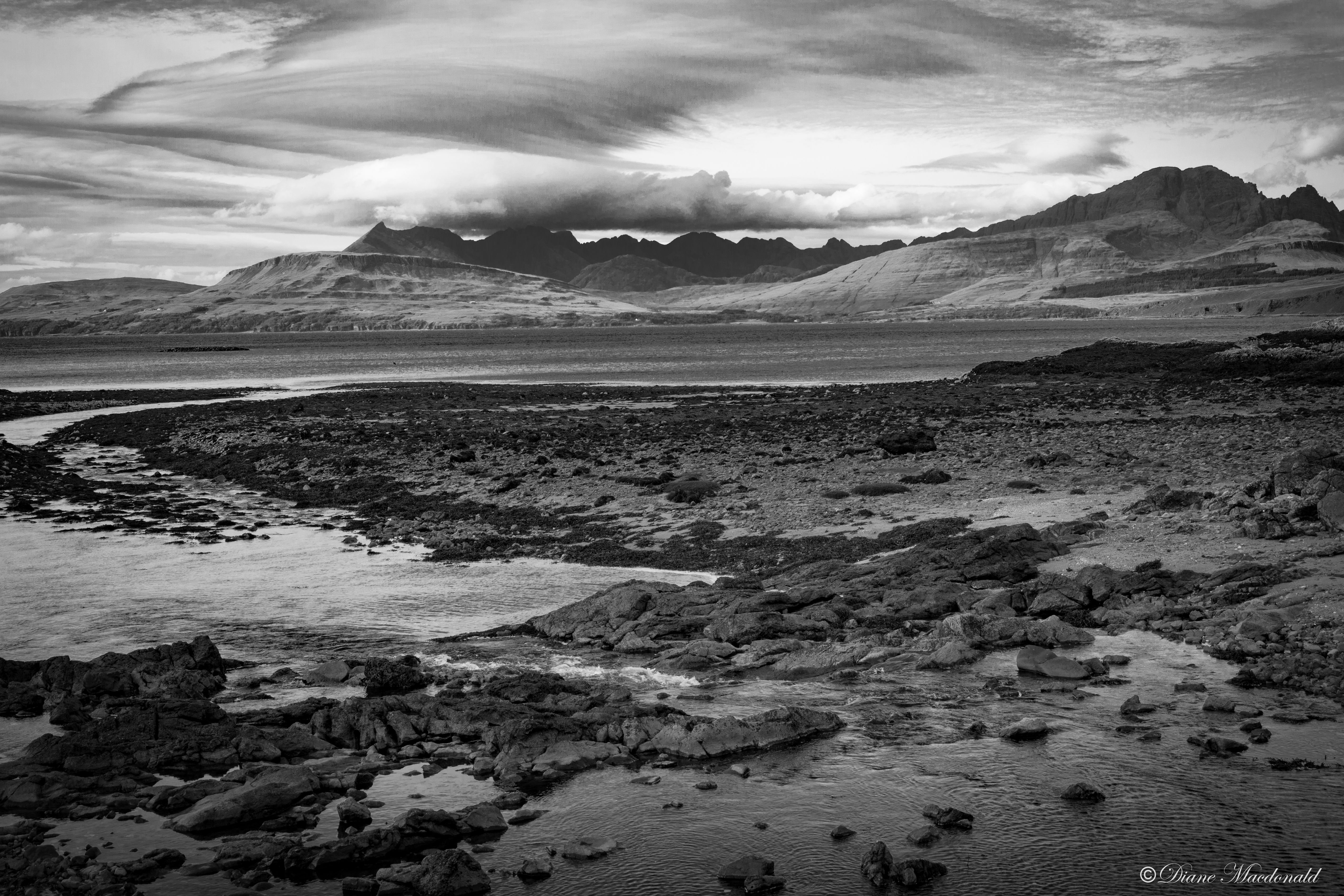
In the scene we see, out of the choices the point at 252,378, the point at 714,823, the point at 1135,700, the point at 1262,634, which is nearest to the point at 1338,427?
the point at 1262,634

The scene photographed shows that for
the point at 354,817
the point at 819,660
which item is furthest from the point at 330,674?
the point at 819,660

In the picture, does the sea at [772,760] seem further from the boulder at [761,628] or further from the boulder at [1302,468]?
the boulder at [1302,468]

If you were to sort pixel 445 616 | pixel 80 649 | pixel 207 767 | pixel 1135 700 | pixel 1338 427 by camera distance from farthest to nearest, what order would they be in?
pixel 1338 427
pixel 445 616
pixel 80 649
pixel 1135 700
pixel 207 767

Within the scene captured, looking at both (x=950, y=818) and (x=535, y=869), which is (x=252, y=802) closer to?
(x=535, y=869)

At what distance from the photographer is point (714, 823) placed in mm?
11859

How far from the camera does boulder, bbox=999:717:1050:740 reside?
13.8m

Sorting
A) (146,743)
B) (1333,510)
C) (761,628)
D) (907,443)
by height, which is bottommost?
(146,743)

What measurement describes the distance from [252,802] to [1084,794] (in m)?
9.66

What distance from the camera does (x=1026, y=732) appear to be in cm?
1381

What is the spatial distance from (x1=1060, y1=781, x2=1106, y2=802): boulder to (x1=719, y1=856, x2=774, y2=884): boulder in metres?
3.83

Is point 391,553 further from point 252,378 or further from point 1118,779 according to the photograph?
point 252,378

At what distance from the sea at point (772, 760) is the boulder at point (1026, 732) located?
247 millimetres

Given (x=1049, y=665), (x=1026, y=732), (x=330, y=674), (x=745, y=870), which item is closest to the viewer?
(x=745, y=870)

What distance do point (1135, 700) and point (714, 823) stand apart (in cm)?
656
